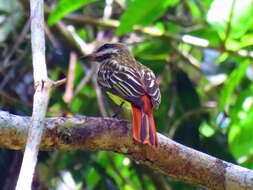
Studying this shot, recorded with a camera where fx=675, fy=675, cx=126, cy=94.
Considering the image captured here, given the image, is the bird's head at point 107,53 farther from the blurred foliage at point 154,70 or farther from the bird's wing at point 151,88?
the bird's wing at point 151,88

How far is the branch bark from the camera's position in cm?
318

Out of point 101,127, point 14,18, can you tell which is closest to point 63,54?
point 14,18

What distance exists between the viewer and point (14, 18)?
18.8 feet

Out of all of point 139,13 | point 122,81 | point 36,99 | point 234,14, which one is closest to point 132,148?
point 122,81

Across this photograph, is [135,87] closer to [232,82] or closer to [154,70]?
[232,82]

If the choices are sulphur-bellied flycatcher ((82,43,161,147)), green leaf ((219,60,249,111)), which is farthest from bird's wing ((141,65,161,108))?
green leaf ((219,60,249,111))

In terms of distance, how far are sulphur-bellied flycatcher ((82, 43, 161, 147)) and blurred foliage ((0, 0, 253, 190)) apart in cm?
25

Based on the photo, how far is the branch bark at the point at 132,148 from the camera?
10.4ft

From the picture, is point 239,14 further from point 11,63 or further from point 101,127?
point 11,63

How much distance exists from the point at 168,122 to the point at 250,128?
0.66 m

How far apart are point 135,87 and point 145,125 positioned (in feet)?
1.59

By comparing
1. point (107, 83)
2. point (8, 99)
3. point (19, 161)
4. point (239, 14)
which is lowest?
point (19, 161)

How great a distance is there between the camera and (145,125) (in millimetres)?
3498

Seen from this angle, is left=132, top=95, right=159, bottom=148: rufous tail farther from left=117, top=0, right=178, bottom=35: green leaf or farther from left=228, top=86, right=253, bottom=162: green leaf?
left=228, top=86, right=253, bottom=162: green leaf
